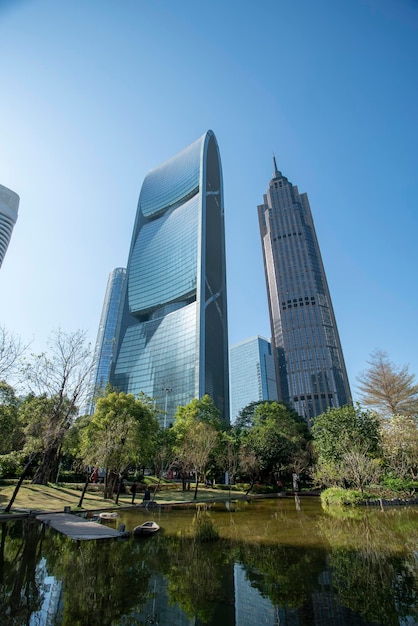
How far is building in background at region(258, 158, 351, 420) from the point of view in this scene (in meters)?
128

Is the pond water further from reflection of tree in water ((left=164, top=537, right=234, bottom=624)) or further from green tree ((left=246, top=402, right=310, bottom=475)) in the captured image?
green tree ((left=246, top=402, right=310, bottom=475))

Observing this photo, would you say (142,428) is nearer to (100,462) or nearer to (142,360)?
(100,462)

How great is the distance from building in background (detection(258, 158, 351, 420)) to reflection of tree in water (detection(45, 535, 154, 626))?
121 m

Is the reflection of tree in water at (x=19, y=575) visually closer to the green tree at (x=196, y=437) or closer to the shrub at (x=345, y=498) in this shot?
the green tree at (x=196, y=437)

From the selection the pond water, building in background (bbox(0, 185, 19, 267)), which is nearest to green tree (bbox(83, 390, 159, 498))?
the pond water

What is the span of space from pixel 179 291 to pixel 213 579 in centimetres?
13131

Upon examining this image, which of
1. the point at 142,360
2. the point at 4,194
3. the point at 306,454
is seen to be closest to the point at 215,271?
the point at 142,360

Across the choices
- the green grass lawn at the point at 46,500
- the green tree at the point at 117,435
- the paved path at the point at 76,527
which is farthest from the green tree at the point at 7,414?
the paved path at the point at 76,527

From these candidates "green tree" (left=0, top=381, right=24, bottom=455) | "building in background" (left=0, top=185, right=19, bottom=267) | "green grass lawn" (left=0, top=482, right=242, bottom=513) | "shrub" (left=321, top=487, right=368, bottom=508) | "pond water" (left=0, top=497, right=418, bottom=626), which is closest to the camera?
"pond water" (left=0, top=497, right=418, bottom=626)

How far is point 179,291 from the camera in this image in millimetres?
139500

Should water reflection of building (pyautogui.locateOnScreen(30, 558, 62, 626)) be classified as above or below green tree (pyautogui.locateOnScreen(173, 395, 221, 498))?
below

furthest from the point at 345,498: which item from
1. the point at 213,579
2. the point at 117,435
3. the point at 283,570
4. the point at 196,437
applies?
the point at 213,579

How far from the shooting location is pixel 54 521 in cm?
1986

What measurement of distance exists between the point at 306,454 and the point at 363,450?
2076 centimetres
